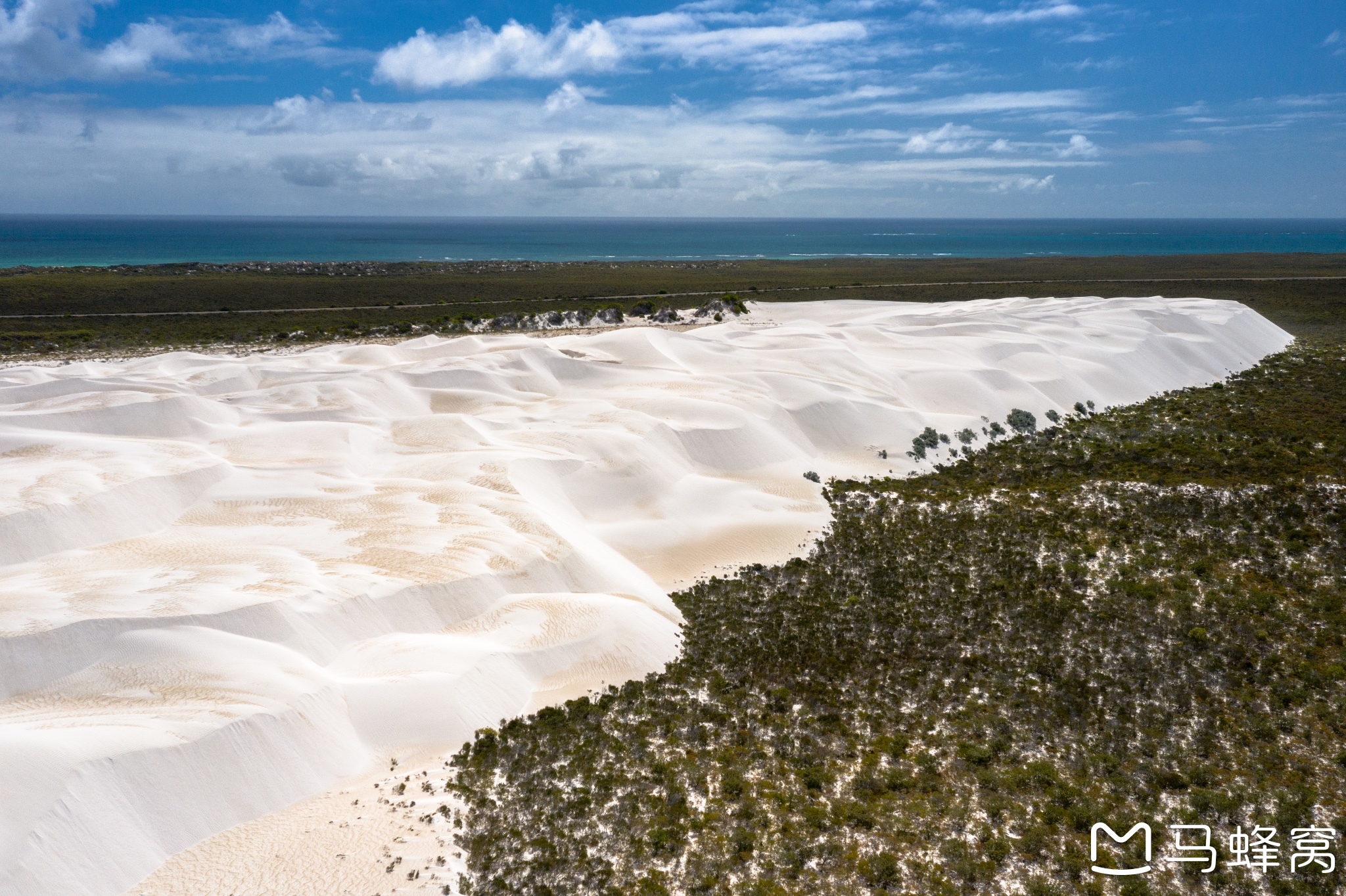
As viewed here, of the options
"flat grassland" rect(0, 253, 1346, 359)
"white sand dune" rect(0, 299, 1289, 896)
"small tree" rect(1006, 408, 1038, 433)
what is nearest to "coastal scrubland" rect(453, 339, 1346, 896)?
"white sand dune" rect(0, 299, 1289, 896)

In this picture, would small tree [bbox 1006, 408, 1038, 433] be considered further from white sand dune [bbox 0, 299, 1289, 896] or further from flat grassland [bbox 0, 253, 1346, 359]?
flat grassland [bbox 0, 253, 1346, 359]

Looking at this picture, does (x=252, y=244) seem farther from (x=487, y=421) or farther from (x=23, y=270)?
(x=487, y=421)

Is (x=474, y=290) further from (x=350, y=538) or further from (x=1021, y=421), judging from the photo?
(x=350, y=538)

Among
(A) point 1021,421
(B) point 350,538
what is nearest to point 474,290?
(A) point 1021,421

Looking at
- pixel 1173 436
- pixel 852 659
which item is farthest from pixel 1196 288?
pixel 852 659

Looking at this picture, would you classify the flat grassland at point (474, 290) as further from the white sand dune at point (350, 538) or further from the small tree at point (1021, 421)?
the small tree at point (1021, 421)

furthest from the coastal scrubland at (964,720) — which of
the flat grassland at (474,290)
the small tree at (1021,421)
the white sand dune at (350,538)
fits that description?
the flat grassland at (474,290)
